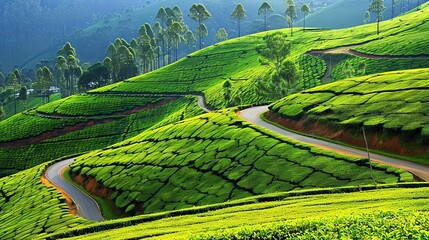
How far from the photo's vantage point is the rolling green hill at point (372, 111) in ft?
157

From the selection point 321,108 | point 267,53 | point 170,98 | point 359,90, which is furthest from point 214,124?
point 170,98

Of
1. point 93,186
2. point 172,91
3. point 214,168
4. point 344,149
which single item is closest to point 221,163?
point 214,168

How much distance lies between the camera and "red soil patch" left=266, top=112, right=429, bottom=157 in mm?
46562

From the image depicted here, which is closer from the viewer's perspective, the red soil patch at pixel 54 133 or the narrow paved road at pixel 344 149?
the narrow paved road at pixel 344 149

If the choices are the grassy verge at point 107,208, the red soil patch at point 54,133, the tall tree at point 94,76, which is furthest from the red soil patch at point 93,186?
the tall tree at point 94,76

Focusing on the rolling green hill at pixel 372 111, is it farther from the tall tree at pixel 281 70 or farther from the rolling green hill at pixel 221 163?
the tall tree at pixel 281 70

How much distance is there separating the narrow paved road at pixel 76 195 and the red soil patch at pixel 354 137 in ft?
99.6

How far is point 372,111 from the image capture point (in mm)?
55250

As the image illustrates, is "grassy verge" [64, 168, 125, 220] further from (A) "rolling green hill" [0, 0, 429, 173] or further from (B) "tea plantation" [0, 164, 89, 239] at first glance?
(A) "rolling green hill" [0, 0, 429, 173]

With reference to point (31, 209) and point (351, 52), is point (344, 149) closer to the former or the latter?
point (31, 209)

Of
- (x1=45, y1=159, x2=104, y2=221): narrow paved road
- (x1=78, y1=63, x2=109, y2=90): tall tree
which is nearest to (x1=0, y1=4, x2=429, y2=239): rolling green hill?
(x1=45, y1=159, x2=104, y2=221): narrow paved road

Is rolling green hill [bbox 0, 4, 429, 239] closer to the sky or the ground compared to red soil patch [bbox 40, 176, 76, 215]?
closer to the sky

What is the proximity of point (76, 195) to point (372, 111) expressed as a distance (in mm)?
43917

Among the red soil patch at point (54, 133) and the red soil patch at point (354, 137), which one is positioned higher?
the red soil patch at point (354, 137)
